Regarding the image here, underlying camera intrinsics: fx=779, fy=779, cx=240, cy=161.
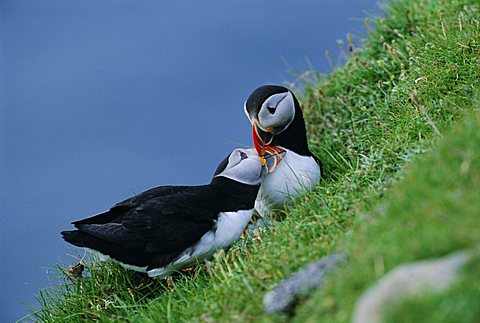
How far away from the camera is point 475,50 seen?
6.39 m

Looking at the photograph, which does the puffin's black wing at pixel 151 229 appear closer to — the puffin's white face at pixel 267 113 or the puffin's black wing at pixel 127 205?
the puffin's black wing at pixel 127 205

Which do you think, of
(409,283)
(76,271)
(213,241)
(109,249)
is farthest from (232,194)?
(409,283)

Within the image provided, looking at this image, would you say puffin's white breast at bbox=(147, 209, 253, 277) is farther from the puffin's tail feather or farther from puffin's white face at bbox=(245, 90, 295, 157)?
puffin's white face at bbox=(245, 90, 295, 157)

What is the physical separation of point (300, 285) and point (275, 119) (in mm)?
2875

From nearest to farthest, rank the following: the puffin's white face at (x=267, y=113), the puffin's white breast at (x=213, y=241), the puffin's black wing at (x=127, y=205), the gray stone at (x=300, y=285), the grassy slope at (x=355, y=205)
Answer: the grassy slope at (x=355, y=205)
the gray stone at (x=300, y=285)
the puffin's white breast at (x=213, y=241)
the puffin's black wing at (x=127, y=205)
the puffin's white face at (x=267, y=113)

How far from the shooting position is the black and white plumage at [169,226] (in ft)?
17.8

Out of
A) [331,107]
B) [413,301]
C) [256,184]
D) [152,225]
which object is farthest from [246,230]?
[413,301]

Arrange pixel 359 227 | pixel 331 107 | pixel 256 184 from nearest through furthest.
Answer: pixel 359 227, pixel 256 184, pixel 331 107

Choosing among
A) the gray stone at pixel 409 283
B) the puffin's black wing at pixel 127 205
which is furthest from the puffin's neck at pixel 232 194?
the gray stone at pixel 409 283

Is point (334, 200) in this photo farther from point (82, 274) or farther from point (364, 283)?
point (82, 274)

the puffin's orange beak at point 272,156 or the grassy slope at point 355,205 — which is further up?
the puffin's orange beak at point 272,156

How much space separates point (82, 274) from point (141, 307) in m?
0.97

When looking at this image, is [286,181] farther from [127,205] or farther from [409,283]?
[409,283]

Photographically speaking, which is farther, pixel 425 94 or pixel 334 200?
pixel 425 94
